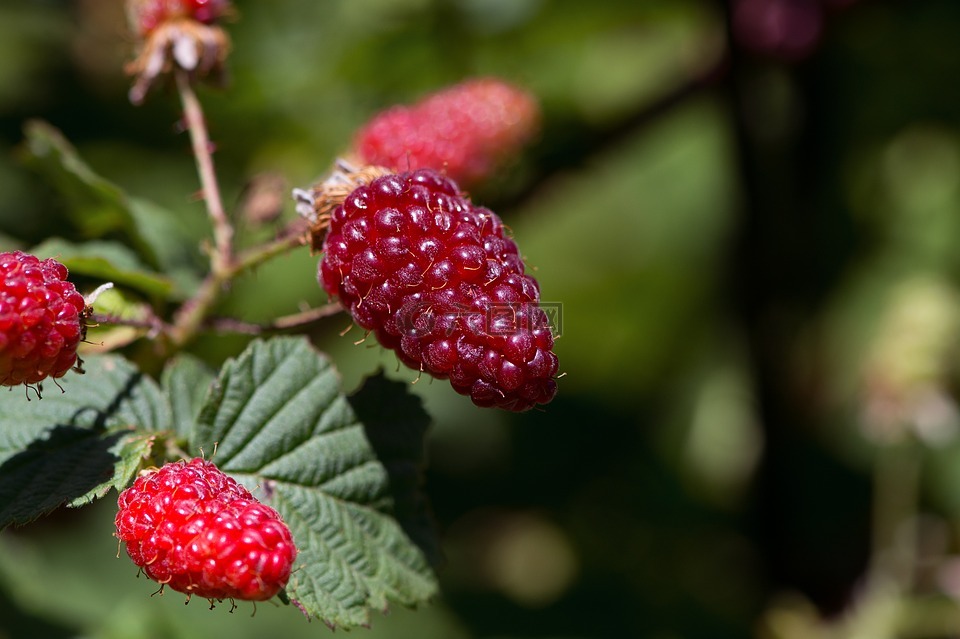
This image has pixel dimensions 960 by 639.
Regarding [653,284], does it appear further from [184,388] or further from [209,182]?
[184,388]

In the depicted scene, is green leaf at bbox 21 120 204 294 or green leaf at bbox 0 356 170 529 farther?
green leaf at bbox 21 120 204 294

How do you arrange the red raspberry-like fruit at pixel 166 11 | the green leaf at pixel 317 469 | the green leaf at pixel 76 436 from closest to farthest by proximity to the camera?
1. the green leaf at pixel 76 436
2. the green leaf at pixel 317 469
3. the red raspberry-like fruit at pixel 166 11

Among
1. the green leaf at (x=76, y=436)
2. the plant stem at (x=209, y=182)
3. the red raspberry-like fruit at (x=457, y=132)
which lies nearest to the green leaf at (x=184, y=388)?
the green leaf at (x=76, y=436)

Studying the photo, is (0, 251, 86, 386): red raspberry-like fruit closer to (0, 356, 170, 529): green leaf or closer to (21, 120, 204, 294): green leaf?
(0, 356, 170, 529): green leaf

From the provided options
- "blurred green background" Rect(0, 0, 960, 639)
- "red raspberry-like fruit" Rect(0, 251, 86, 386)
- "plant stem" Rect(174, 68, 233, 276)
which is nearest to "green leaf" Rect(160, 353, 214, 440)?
"plant stem" Rect(174, 68, 233, 276)

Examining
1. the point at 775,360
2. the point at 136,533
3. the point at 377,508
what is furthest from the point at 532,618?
the point at 136,533

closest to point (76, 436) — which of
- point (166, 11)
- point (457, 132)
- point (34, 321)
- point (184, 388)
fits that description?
point (184, 388)

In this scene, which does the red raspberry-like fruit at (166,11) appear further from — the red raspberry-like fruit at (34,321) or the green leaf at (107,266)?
the red raspberry-like fruit at (34,321)
